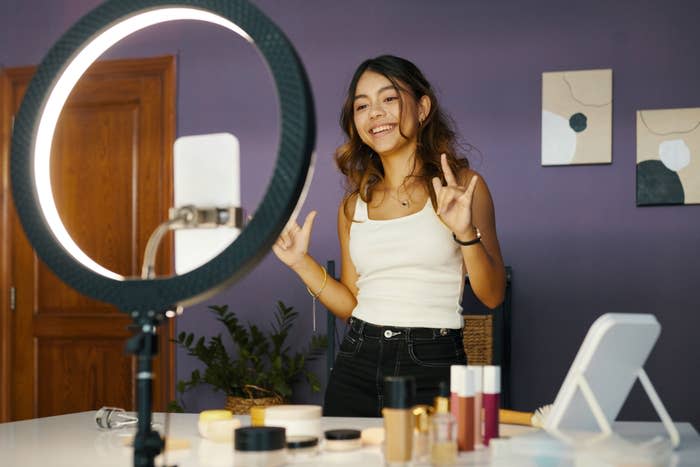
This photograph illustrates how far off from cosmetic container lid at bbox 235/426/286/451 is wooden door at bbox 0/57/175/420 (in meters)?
3.04

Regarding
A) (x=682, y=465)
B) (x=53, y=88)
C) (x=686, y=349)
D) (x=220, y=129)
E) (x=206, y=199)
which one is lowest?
(x=686, y=349)

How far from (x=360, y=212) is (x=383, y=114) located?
266 mm

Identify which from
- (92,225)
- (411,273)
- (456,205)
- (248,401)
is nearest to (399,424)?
(456,205)

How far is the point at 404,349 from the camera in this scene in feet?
6.16

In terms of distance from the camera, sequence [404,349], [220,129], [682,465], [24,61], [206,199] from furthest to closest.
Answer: [24,61]
[220,129]
[404,349]
[682,465]
[206,199]

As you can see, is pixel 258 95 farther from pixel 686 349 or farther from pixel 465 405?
pixel 465 405

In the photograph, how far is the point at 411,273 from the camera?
1.97 metres

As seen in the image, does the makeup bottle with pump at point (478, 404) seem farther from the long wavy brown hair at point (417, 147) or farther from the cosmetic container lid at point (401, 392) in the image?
the long wavy brown hair at point (417, 147)

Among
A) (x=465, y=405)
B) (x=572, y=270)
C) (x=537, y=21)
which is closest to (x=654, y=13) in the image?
(x=537, y=21)

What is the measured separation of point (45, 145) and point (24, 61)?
3854mm

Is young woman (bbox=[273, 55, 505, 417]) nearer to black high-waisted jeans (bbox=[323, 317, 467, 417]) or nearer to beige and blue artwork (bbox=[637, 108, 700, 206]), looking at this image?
black high-waisted jeans (bbox=[323, 317, 467, 417])

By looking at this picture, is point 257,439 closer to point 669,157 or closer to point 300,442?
point 300,442

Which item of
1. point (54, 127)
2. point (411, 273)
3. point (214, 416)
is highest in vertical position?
point (54, 127)

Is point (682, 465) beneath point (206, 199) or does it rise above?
beneath
